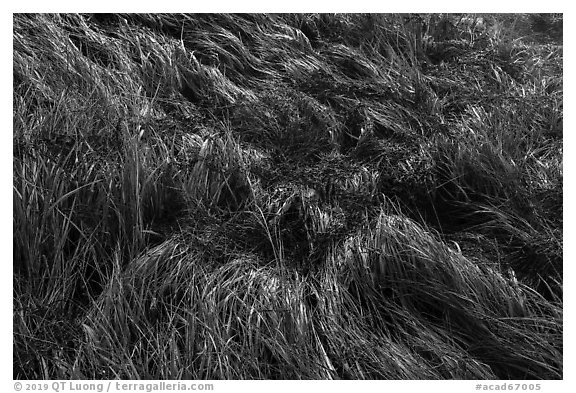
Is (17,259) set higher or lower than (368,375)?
higher

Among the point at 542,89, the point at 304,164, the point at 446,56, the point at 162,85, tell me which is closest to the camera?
the point at 304,164

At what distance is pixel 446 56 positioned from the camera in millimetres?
3586

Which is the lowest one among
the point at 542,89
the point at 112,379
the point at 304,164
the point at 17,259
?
the point at 112,379

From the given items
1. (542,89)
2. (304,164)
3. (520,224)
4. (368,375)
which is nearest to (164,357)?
(368,375)

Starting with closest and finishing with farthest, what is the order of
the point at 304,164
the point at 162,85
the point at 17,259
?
the point at 17,259 < the point at 304,164 < the point at 162,85

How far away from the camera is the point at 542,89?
329cm

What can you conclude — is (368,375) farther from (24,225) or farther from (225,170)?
(24,225)

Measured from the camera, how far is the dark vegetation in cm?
199

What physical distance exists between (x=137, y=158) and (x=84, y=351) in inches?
32.0

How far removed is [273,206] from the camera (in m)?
2.44

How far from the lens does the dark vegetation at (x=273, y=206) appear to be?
1.99 m

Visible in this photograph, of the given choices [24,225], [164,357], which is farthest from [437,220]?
[24,225]

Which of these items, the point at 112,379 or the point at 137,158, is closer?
the point at 112,379

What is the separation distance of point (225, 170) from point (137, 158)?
1.27ft
